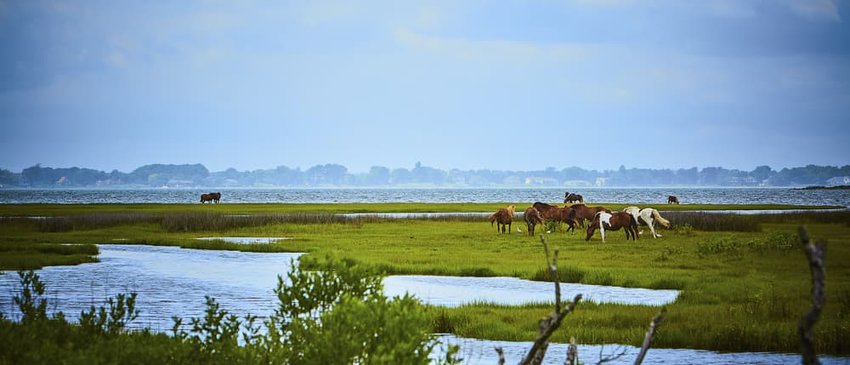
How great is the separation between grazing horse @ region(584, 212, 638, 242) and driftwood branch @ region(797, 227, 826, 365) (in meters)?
33.5

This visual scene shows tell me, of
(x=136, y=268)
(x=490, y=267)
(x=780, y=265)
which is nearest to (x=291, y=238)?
(x=136, y=268)

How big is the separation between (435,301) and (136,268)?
46.6ft

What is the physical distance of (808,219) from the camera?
5562cm

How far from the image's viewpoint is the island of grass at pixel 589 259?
683 inches

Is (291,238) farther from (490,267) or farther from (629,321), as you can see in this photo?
(629,321)

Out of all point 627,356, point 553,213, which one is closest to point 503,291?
point 627,356

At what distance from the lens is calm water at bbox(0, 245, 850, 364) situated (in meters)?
16.0

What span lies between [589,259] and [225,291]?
13440mm

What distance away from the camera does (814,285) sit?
205 inches

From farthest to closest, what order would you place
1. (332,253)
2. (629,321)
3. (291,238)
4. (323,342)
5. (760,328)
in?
(291,238) → (629,321) → (760,328) → (332,253) → (323,342)

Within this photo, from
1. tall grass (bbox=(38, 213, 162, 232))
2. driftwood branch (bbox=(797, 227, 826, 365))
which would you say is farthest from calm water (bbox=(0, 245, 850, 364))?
tall grass (bbox=(38, 213, 162, 232))

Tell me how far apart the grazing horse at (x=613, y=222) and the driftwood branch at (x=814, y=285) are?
33.5m

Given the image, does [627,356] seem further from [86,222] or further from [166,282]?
[86,222]

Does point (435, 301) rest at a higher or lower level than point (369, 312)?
lower
